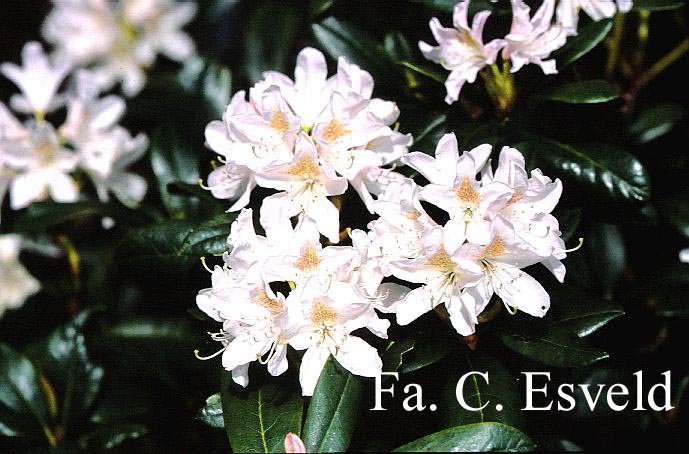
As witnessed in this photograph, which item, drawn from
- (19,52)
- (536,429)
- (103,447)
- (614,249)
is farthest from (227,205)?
(19,52)

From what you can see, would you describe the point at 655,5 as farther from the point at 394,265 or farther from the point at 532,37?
the point at 394,265

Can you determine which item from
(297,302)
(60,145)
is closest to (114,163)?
(60,145)

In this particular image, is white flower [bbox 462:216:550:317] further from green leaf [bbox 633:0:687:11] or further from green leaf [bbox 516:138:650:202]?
green leaf [bbox 633:0:687:11]

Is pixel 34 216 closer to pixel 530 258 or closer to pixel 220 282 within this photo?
pixel 220 282

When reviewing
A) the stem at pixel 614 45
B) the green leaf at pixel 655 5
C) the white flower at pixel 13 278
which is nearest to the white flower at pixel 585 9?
the green leaf at pixel 655 5

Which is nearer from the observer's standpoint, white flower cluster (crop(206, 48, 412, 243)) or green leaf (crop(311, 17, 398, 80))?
white flower cluster (crop(206, 48, 412, 243))

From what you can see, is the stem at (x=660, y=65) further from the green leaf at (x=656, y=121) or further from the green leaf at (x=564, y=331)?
the green leaf at (x=564, y=331)

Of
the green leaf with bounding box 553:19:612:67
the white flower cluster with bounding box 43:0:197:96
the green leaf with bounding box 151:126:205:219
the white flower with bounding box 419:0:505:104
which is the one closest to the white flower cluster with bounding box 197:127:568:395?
the white flower with bounding box 419:0:505:104
